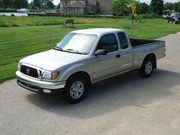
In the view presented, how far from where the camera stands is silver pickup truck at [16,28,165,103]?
5559 millimetres

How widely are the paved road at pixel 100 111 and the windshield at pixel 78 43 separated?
123 cm

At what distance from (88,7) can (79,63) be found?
9968 cm

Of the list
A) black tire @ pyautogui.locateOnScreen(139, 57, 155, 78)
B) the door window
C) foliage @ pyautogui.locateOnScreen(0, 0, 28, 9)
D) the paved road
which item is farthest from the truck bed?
foliage @ pyautogui.locateOnScreen(0, 0, 28, 9)

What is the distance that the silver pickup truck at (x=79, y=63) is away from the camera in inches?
219

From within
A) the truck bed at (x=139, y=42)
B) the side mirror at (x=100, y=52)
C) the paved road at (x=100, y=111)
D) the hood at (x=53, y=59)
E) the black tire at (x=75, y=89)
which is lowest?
the paved road at (x=100, y=111)

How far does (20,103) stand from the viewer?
5836 millimetres

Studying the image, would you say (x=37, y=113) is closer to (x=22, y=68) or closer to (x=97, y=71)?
(x=22, y=68)

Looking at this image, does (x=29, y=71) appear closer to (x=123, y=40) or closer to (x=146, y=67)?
(x=123, y=40)

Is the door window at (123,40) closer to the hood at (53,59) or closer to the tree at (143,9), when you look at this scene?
the hood at (53,59)

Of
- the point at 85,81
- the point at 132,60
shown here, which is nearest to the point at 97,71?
the point at 85,81

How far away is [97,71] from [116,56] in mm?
826

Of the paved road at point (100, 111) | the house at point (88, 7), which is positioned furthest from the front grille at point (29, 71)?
the house at point (88, 7)

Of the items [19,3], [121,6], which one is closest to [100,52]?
[121,6]

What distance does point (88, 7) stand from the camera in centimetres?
10244
